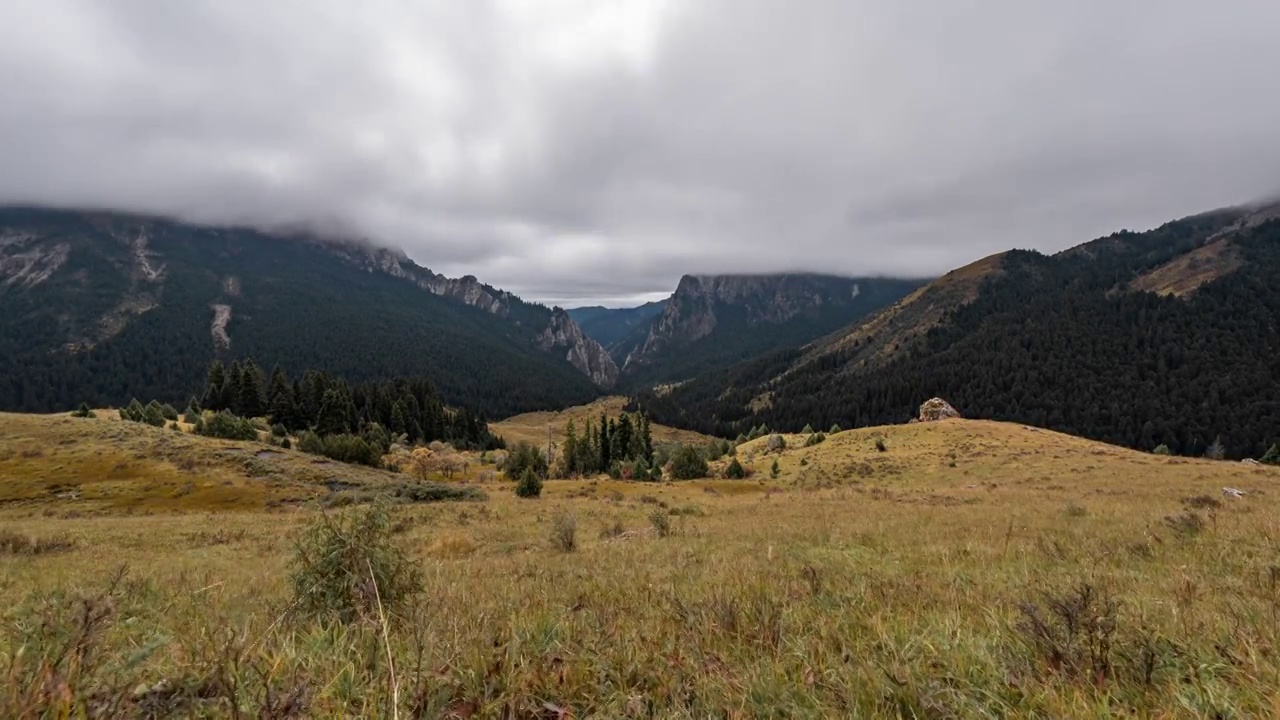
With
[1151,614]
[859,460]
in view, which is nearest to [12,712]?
[1151,614]

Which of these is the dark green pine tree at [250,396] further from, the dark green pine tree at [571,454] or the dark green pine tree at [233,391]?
the dark green pine tree at [571,454]

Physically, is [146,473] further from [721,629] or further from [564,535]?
[721,629]

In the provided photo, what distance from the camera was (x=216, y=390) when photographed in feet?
249

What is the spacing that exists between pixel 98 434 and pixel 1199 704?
59.8m

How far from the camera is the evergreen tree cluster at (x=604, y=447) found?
74.9m

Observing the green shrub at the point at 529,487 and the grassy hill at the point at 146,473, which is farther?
the green shrub at the point at 529,487

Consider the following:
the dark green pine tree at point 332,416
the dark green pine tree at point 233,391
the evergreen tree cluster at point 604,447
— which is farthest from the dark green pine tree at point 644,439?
the dark green pine tree at point 233,391

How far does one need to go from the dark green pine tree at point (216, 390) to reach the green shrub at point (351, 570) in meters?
86.2

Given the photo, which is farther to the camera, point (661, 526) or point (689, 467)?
point (689, 467)

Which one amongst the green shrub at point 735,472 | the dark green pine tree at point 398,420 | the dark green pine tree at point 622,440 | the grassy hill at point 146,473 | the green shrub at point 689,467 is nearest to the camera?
the grassy hill at point 146,473

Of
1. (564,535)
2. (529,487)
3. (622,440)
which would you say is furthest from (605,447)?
(564,535)

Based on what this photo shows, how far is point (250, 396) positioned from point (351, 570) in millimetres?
86265

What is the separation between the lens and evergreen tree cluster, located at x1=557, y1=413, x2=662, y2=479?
7488cm

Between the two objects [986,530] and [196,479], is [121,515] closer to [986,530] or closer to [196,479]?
[196,479]
